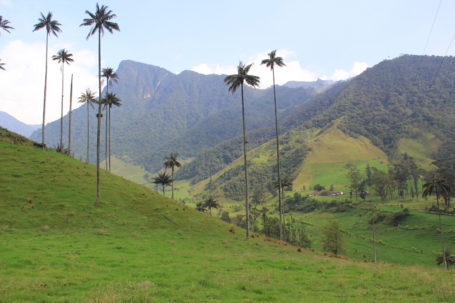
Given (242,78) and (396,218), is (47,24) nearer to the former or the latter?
(242,78)

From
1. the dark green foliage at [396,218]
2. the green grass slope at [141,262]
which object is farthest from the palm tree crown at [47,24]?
the dark green foliage at [396,218]

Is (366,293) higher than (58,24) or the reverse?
the reverse

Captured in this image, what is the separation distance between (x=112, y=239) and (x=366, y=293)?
24.4 meters

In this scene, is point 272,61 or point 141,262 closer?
point 141,262

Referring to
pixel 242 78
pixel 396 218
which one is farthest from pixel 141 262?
pixel 396 218

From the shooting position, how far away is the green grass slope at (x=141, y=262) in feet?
51.3

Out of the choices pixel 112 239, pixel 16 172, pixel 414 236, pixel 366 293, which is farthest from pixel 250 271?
pixel 414 236

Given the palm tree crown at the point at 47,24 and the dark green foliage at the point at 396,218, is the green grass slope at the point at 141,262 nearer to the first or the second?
the palm tree crown at the point at 47,24

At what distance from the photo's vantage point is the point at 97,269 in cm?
1997

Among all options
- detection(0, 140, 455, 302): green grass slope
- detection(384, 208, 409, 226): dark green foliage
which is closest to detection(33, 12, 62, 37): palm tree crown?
detection(0, 140, 455, 302): green grass slope

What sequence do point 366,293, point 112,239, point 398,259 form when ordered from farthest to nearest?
point 398,259 → point 112,239 → point 366,293

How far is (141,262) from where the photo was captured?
23000mm

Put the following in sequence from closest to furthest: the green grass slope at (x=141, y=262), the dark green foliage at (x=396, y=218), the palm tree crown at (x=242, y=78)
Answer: the green grass slope at (x=141, y=262)
the palm tree crown at (x=242, y=78)
the dark green foliage at (x=396, y=218)

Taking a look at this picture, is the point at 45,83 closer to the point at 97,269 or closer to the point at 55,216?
the point at 55,216
